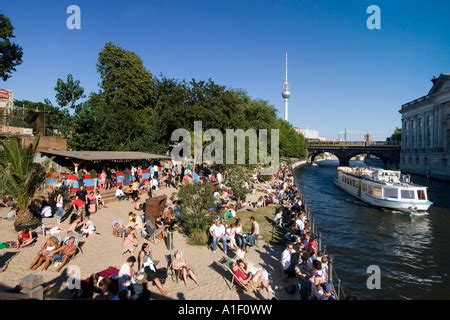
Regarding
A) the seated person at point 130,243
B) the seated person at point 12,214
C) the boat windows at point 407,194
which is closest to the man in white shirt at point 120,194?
the seated person at point 12,214

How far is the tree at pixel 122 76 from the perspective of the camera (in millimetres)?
52250

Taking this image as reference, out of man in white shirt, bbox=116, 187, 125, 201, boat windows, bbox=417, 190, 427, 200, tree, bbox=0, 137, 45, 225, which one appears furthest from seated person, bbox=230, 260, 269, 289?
boat windows, bbox=417, 190, 427, 200

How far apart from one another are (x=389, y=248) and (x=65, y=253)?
19.3m

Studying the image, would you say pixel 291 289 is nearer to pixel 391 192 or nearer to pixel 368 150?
pixel 391 192

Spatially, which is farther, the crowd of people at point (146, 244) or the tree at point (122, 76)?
the tree at point (122, 76)

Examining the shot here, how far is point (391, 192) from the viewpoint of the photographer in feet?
109

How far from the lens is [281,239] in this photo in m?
18.7

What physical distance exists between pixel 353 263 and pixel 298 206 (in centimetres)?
641

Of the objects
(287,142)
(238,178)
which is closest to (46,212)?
(238,178)

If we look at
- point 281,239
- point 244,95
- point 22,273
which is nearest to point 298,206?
point 281,239

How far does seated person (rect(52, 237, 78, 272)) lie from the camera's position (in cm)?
1197

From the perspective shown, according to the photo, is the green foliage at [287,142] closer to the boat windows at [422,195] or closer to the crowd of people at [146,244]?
the boat windows at [422,195]

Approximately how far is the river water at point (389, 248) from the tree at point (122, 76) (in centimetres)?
3337
